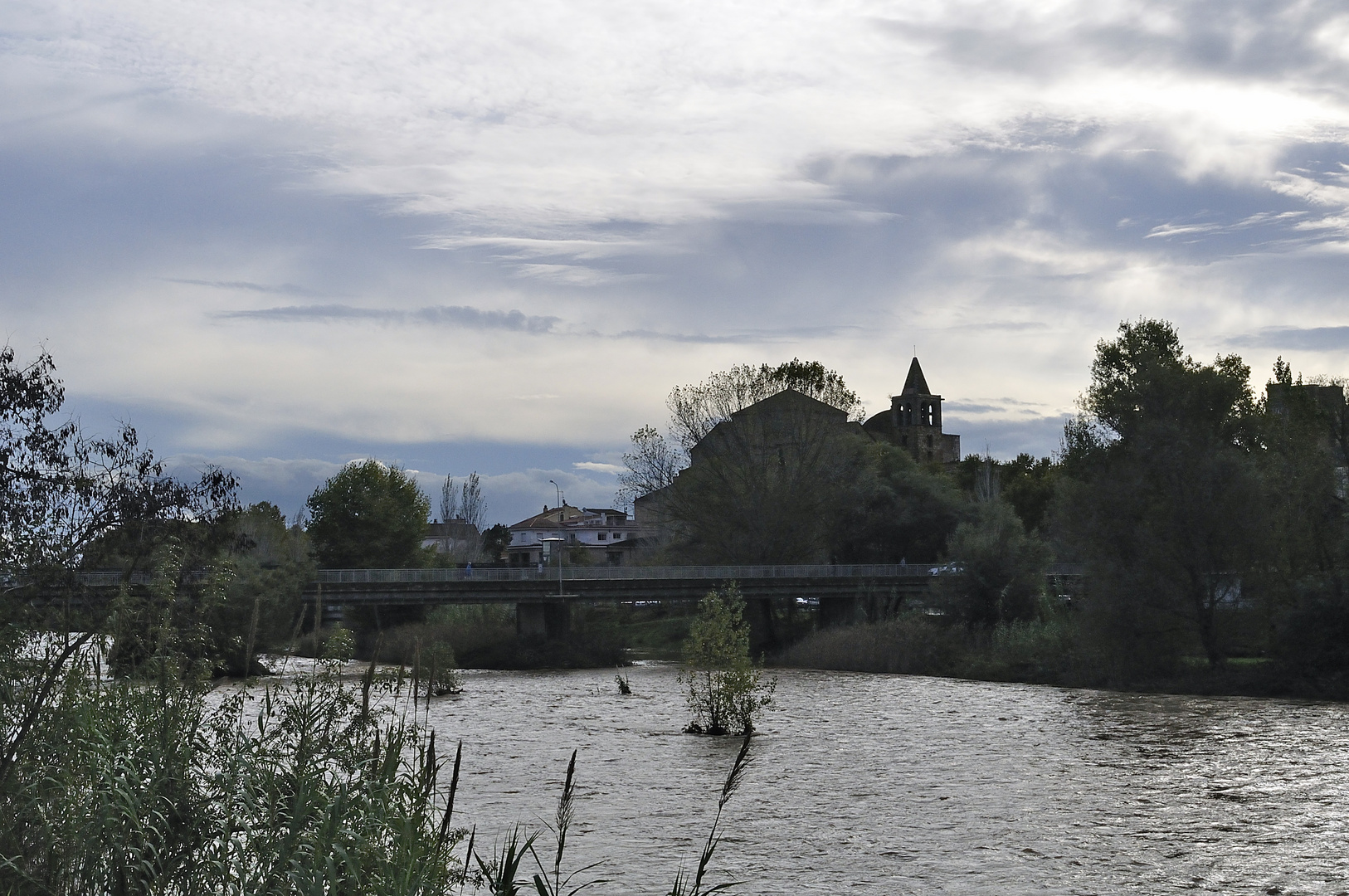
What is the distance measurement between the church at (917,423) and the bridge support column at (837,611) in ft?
207

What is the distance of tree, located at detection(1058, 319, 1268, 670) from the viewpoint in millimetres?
38531

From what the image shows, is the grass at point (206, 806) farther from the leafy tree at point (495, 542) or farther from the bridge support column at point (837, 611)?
the leafy tree at point (495, 542)

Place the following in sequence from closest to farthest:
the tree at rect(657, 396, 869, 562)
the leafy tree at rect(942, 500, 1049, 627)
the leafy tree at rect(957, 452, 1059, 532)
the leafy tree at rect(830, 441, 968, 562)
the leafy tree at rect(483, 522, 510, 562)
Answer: the leafy tree at rect(942, 500, 1049, 627) → the tree at rect(657, 396, 869, 562) → the leafy tree at rect(830, 441, 968, 562) → the leafy tree at rect(957, 452, 1059, 532) → the leafy tree at rect(483, 522, 510, 562)

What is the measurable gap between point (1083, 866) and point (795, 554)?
49.0 metres

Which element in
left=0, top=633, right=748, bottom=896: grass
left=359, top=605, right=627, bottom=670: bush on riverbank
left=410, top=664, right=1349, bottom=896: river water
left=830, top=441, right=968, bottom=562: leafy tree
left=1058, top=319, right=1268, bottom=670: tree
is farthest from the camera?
left=830, top=441, right=968, bottom=562: leafy tree

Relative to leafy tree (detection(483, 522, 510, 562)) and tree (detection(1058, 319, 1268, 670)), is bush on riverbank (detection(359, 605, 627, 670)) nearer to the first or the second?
tree (detection(1058, 319, 1268, 670))

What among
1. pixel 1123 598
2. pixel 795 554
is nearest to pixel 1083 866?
pixel 1123 598

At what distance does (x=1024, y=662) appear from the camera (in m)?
45.3

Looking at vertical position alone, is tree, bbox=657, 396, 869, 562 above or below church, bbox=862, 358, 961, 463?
below

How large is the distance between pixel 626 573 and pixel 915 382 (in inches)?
3175

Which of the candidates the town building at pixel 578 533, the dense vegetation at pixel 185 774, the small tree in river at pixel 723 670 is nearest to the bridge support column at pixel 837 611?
the small tree in river at pixel 723 670

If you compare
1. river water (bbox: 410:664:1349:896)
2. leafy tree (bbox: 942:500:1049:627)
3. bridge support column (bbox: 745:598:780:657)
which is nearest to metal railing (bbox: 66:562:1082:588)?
bridge support column (bbox: 745:598:780:657)

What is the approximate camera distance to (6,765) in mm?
9031

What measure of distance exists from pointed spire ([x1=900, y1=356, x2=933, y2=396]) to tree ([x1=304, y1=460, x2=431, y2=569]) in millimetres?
67522
